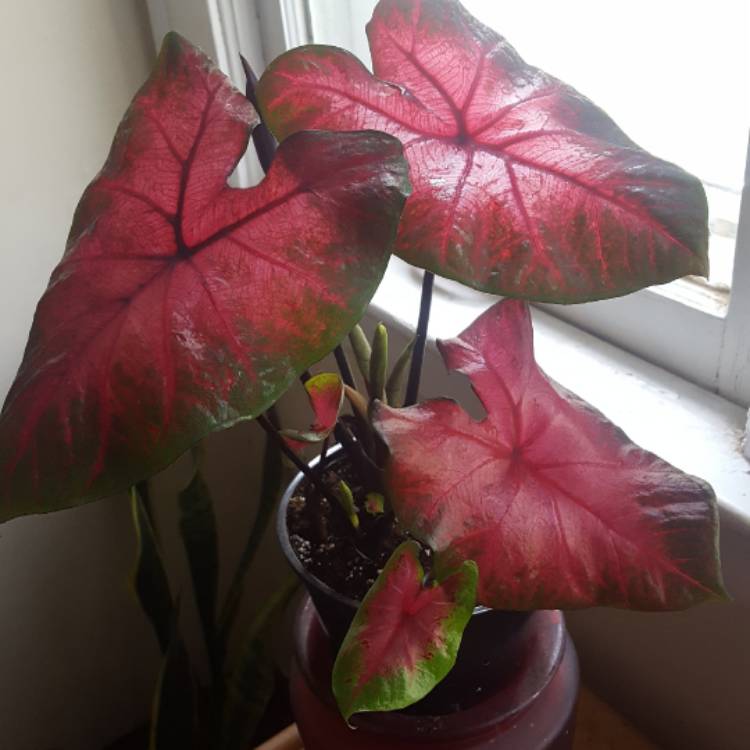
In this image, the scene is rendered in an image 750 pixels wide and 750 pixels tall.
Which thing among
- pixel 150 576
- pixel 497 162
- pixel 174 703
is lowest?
pixel 174 703

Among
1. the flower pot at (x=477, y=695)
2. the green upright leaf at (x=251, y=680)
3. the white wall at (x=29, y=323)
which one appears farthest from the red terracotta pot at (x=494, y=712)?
the white wall at (x=29, y=323)

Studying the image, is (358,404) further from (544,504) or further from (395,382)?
(544,504)

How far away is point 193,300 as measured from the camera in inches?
15.2

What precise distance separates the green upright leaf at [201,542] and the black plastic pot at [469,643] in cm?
29

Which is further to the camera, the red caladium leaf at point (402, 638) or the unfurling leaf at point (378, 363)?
the unfurling leaf at point (378, 363)

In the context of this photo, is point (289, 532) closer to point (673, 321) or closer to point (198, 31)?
point (673, 321)

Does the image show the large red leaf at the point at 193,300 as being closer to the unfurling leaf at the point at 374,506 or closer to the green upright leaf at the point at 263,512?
the unfurling leaf at the point at 374,506

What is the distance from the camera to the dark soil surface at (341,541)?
525mm

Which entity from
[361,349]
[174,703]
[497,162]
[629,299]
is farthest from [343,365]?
[174,703]

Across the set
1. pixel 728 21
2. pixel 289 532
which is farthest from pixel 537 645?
pixel 728 21

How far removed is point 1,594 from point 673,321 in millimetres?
816

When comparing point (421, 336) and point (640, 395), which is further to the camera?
point (640, 395)

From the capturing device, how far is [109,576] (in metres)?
1.10

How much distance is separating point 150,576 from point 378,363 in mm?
452
